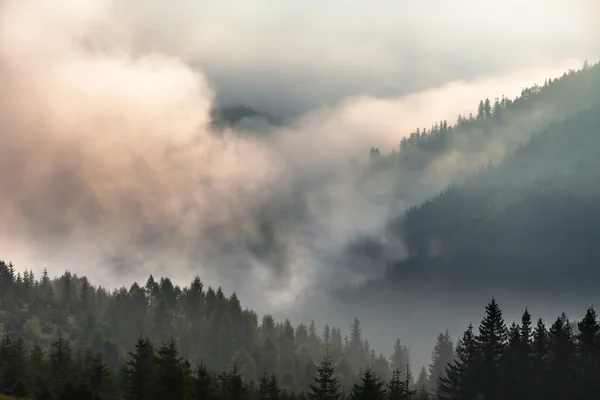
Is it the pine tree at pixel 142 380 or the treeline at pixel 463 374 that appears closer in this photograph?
the pine tree at pixel 142 380

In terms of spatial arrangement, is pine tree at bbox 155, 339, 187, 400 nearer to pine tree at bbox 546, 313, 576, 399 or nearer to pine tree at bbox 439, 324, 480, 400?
pine tree at bbox 439, 324, 480, 400

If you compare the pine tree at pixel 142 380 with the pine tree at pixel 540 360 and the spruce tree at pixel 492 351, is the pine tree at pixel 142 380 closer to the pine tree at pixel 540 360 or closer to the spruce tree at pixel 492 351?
the spruce tree at pixel 492 351

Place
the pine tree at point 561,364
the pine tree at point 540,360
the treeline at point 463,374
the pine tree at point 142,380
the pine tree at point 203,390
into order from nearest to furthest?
the pine tree at point 203,390 < the pine tree at point 142,380 < the treeline at point 463,374 < the pine tree at point 561,364 < the pine tree at point 540,360

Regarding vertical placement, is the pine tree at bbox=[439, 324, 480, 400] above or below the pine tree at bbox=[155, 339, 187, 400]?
above

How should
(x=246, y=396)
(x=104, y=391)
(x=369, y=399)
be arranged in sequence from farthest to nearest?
(x=246, y=396)
(x=104, y=391)
(x=369, y=399)

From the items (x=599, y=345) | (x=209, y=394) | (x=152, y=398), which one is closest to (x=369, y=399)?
(x=209, y=394)

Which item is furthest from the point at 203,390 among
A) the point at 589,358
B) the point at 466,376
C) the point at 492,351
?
the point at 589,358

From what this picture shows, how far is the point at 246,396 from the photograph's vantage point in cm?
10988

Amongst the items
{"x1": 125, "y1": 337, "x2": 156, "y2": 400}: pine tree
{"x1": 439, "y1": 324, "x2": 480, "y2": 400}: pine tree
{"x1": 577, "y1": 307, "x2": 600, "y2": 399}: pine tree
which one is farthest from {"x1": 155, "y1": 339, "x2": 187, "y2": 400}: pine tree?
{"x1": 577, "y1": 307, "x2": 600, "y2": 399}: pine tree

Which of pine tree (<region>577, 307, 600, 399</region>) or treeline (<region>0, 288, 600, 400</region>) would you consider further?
pine tree (<region>577, 307, 600, 399</region>)

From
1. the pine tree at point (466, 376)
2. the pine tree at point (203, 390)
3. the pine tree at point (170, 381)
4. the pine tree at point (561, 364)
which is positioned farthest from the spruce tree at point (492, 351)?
the pine tree at point (170, 381)

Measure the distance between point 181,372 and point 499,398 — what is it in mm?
61358

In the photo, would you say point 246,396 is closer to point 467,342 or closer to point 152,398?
point 152,398

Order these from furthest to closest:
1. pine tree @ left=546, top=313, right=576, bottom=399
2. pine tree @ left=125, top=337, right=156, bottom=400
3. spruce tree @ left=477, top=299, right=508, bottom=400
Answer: spruce tree @ left=477, top=299, right=508, bottom=400
pine tree @ left=546, top=313, right=576, bottom=399
pine tree @ left=125, top=337, right=156, bottom=400
